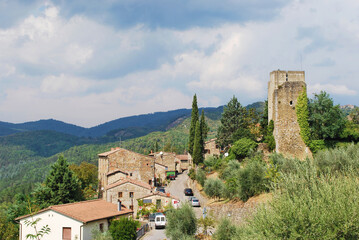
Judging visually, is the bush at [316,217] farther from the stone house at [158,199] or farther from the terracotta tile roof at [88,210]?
the stone house at [158,199]

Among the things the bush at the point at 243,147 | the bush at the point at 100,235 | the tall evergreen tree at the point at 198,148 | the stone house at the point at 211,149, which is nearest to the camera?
the bush at the point at 100,235

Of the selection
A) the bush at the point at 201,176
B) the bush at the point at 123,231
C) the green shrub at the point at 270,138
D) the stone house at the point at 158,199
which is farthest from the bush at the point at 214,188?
the bush at the point at 123,231

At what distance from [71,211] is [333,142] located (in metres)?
28.2

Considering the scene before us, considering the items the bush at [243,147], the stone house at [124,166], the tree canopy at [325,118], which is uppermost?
the tree canopy at [325,118]

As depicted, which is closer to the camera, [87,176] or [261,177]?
[261,177]

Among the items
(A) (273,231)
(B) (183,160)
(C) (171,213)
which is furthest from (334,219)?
(B) (183,160)

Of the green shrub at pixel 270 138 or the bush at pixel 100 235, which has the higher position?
the green shrub at pixel 270 138

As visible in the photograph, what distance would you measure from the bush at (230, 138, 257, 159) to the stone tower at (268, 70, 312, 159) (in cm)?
310

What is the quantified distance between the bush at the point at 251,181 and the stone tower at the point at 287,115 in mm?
12318

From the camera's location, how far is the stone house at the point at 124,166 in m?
45.4

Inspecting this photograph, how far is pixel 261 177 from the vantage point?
25438 mm

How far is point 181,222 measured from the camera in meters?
22.3

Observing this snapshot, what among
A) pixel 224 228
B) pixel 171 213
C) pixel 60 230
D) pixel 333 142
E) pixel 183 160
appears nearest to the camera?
pixel 224 228

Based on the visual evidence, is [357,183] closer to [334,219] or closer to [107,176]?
[334,219]
